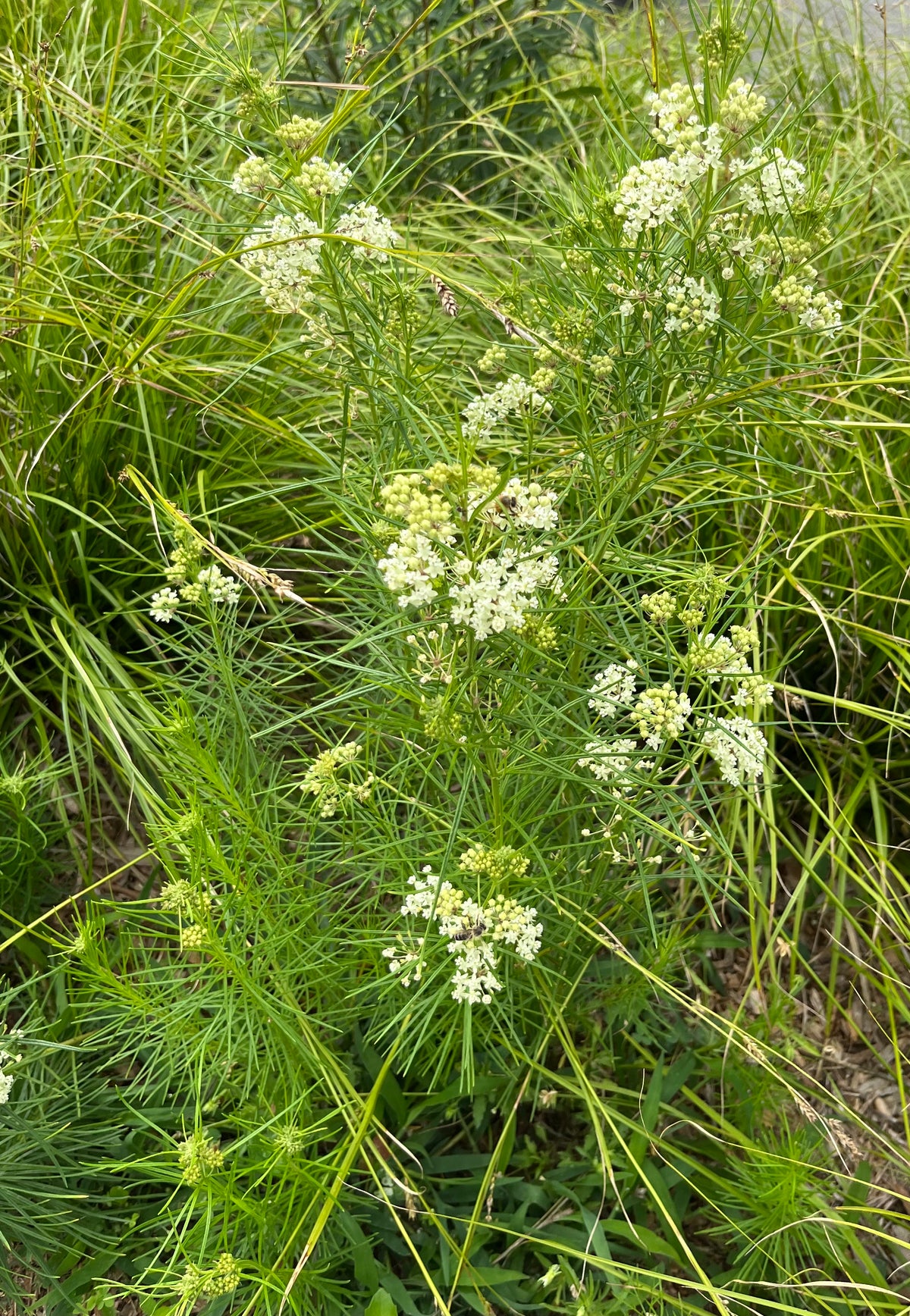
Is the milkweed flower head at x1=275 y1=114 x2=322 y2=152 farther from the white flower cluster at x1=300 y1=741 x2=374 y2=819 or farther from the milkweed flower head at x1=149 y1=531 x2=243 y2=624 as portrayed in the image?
the white flower cluster at x1=300 y1=741 x2=374 y2=819

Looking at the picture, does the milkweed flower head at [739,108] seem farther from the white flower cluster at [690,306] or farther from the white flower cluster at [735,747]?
the white flower cluster at [735,747]

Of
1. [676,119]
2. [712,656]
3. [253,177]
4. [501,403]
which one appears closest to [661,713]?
[712,656]

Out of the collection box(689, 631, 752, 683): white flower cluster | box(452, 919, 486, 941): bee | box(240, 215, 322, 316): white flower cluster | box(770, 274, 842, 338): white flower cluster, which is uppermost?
box(240, 215, 322, 316): white flower cluster

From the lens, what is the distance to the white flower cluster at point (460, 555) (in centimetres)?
144

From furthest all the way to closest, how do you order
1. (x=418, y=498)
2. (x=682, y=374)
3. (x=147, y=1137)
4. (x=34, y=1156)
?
1. (x=147, y=1137)
2. (x=34, y=1156)
3. (x=682, y=374)
4. (x=418, y=498)

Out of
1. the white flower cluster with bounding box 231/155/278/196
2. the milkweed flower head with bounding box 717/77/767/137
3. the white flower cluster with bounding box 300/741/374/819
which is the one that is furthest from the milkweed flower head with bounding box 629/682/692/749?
the white flower cluster with bounding box 231/155/278/196

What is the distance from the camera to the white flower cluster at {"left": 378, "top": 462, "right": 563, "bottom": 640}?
4.73 ft

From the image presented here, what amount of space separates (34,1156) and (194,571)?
1460mm

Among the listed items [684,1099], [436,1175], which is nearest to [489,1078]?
[436,1175]

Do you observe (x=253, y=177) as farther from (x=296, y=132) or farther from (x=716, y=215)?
(x=716, y=215)

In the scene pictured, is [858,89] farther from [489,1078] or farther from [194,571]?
[489,1078]

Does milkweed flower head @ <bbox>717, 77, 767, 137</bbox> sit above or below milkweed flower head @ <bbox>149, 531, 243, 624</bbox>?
above

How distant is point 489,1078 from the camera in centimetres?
251

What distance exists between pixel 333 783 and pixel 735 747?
0.83 m
